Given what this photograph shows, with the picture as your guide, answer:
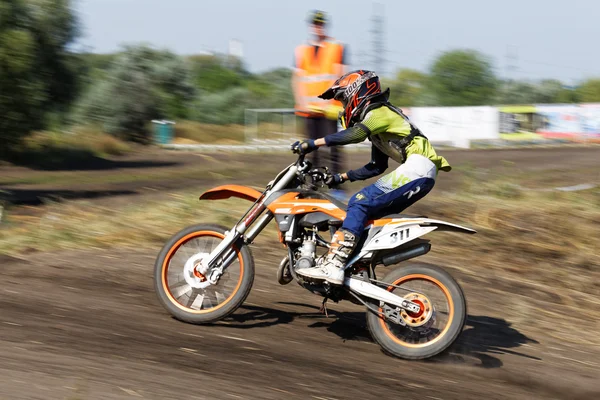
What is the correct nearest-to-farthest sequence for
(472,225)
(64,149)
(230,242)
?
(230,242) → (472,225) → (64,149)

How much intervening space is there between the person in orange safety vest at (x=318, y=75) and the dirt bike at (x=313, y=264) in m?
3.52

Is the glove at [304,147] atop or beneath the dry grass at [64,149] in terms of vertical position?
atop

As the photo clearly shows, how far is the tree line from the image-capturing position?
48.2ft

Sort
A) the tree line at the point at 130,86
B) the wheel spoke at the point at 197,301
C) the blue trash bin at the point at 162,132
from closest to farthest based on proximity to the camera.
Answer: the wheel spoke at the point at 197,301
the tree line at the point at 130,86
the blue trash bin at the point at 162,132

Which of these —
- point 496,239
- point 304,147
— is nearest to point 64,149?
point 496,239

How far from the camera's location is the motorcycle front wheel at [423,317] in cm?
599

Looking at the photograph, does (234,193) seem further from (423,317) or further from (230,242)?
(423,317)

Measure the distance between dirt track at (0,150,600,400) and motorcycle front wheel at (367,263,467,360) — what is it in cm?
14

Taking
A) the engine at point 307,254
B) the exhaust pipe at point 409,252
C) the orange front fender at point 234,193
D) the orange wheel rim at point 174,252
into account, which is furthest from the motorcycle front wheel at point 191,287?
the exhaust pipe at point 409,252

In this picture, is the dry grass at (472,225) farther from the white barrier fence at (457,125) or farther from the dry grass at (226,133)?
the white barrier fence at (457,125)

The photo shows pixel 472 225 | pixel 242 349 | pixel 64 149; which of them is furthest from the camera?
pixel 64 149

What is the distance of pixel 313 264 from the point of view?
20.3ft

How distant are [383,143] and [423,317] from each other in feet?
4.54

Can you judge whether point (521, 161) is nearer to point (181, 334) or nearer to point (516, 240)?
point (516, 240)
